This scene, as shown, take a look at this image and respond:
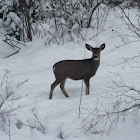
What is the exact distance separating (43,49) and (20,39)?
1724mm

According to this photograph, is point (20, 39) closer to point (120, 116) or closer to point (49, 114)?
point (49, 114)

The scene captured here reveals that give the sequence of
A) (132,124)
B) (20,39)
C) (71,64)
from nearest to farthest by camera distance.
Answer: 1. (132,124)
2. (71,64)
3. (20,39)

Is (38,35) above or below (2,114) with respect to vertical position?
below

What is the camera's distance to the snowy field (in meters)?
4.58

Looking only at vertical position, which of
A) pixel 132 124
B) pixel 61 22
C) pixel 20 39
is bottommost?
pixel 20 39

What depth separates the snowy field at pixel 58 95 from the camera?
4578mm

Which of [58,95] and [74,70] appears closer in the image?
[74,70]

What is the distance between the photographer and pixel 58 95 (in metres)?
7.50

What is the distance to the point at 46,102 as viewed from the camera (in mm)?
6598

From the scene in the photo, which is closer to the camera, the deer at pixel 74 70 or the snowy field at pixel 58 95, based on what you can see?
the snowy field at pixel 58 95

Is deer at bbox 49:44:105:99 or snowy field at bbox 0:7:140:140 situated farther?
deer at bbox 49:44:105:99

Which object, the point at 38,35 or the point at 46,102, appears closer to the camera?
the point at 46,102

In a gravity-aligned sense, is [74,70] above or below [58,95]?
above

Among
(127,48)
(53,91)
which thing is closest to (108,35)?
(127,48)
